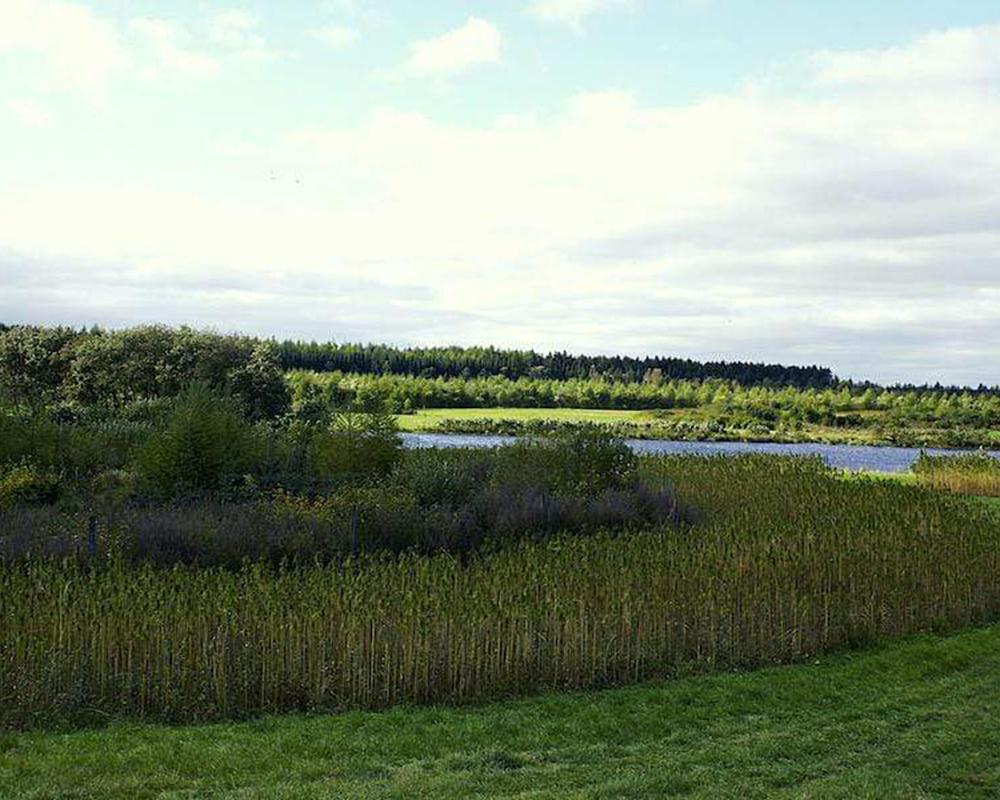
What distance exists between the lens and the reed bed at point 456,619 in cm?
866

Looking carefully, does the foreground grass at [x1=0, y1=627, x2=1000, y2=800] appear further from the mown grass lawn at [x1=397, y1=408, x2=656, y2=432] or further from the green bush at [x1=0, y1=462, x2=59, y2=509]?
the mown grass lawn at [x1=397, y1=408, x2=656, y2=432]

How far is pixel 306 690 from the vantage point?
28.8 feet

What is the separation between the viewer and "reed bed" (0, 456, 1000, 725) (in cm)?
866

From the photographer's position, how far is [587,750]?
7.41m

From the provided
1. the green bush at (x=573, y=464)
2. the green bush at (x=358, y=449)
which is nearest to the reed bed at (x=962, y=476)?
the green bush at (x=573, y=464)

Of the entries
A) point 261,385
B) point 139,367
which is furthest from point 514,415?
point 261,385

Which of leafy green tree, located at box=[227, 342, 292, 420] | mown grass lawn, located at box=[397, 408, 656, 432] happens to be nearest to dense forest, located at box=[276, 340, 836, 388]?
mown grass lawn, located at box=[397, 408, 656, 432]

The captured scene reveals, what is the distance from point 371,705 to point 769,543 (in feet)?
23.3

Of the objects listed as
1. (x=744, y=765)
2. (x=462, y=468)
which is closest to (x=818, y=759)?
(x=744, y=765)

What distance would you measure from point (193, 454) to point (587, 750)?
13659mm

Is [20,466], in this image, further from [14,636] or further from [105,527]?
[14,636]

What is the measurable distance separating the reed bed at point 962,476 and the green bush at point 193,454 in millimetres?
18876

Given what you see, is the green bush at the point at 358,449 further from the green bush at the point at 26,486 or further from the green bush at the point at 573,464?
the green bush at the point at 26,486

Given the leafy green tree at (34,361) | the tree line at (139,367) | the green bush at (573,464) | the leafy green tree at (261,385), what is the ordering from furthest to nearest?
1. the leafy green tree at (34,361)
2. the tree line at (139,367)
3. the leafy green tree at (261,385)
4. the green bush at (573,464)
